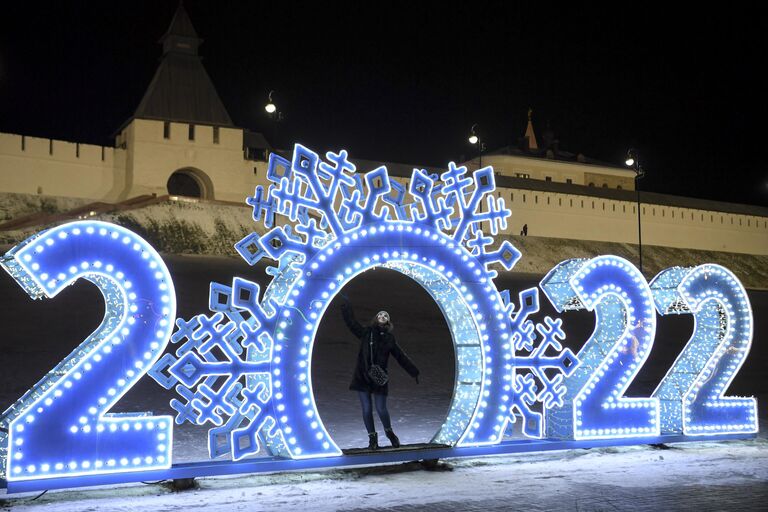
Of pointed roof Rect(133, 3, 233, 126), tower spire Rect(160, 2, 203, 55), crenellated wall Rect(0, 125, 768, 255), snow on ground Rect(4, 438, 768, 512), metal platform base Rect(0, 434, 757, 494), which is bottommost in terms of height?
snow on ground Rect(4, 438, 768, 512)

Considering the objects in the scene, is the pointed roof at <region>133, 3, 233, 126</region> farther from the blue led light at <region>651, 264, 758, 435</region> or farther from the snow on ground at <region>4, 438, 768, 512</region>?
the snow on ground at <region>4, 438, 768, 512</region>

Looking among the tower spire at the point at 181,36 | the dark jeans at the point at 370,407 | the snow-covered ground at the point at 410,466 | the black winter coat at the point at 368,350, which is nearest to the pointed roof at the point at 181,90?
the tower spire at the point at 181,36

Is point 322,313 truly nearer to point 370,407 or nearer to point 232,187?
point 370,407

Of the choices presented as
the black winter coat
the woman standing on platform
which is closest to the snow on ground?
the woman standing on platform

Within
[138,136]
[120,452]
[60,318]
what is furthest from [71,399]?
[138,136]

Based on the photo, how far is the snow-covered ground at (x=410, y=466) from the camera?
6.55m

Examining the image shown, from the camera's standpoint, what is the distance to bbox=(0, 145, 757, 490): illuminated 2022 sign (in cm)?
655

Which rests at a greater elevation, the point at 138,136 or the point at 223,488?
the point at 138,136

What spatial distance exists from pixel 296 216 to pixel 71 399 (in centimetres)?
224

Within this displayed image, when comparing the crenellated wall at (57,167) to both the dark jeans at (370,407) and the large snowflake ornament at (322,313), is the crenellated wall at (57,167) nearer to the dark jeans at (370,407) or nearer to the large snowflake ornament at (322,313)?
the large snowflake ornament at (322,313)

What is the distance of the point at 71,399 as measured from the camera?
6.52 metres

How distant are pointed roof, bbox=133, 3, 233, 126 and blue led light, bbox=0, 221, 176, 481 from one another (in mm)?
36407

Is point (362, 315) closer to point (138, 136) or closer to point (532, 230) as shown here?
point (138, 136)

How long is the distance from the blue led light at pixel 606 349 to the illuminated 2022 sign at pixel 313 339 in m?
0.01
